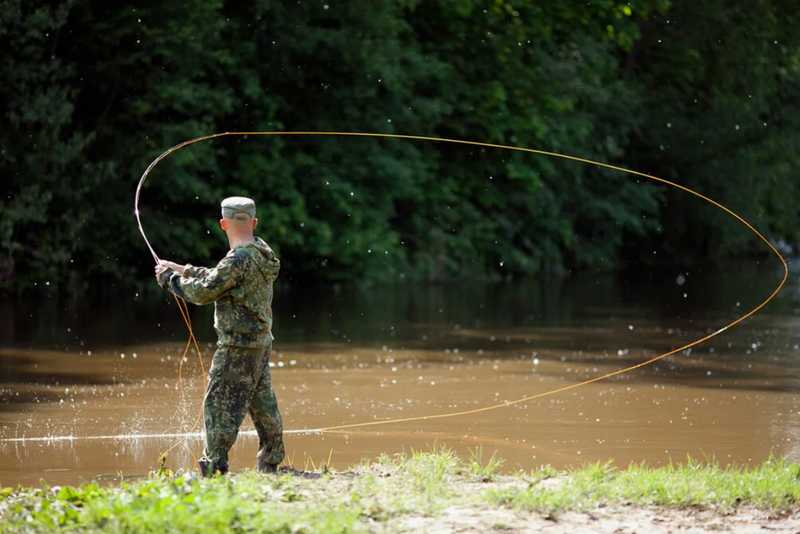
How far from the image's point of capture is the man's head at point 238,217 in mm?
7035

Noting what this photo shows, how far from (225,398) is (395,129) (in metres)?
19.6

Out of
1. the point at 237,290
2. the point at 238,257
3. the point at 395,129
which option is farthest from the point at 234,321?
the point at 395,129

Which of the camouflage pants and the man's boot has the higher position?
the camouflage pants

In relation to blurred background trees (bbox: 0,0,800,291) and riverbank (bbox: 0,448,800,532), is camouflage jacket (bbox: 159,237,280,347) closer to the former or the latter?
riverbank (bbox: 0,448,800,532)

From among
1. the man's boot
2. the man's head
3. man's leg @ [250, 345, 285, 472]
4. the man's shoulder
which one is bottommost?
the man's boot

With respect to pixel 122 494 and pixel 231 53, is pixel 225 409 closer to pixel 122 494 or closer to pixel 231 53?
pixel 122 494

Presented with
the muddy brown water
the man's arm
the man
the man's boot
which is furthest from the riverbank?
the muddy brown water

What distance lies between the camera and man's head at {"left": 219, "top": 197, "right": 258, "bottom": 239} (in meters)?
7.04

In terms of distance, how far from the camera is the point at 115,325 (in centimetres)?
1686

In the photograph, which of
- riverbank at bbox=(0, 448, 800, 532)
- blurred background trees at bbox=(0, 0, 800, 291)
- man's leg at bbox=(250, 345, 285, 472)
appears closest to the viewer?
riverbank at bbox=(0, 448, 800, 532)

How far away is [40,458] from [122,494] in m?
2.48

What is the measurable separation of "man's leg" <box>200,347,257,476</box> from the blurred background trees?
13.6 m

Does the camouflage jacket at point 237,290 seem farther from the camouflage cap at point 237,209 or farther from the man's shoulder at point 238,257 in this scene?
the camouflage cap at point 237,209

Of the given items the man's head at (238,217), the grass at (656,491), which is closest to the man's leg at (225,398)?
the man's head at (238,217)
